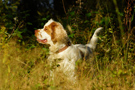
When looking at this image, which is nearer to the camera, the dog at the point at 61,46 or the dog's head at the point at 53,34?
the dog at the point at 61,46

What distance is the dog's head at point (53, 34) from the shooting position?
11.8ft

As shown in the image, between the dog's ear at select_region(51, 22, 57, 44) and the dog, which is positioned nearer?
the dog

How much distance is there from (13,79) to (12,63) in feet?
1.28

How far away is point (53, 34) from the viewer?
371cm

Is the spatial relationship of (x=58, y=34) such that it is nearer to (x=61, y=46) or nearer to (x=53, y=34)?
(x=53, y=34)

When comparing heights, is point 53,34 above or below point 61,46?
above

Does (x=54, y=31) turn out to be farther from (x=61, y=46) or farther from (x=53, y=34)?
(x=61, y=46)

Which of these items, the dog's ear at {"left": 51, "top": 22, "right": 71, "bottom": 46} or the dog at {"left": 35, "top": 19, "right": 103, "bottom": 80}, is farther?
the dog's ear at {"left": 51, "top": 22, "right": 71, "bottom": 46}

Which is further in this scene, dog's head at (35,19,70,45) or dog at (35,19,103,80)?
dog's head at (35,19,70,45)


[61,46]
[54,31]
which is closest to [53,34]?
[54,31]

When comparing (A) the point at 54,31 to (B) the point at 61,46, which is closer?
(B) the point at 61,46

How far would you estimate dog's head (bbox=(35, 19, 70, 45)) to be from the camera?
3609 mm

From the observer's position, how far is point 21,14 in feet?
19.0

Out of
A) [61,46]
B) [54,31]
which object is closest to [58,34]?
[54,31]
